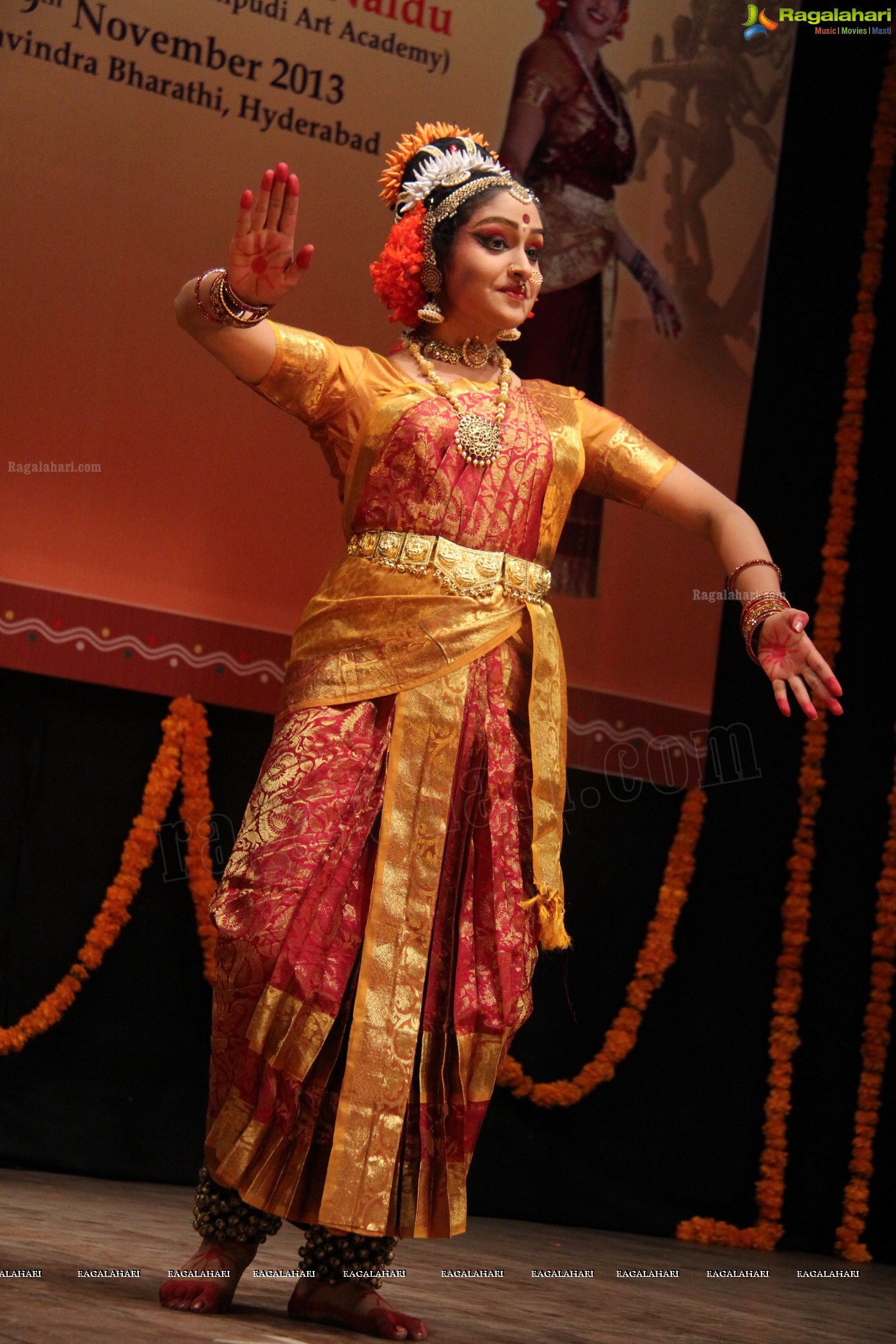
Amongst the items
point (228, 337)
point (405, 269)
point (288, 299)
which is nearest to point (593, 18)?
point (288, 299)

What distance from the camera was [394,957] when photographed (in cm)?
230

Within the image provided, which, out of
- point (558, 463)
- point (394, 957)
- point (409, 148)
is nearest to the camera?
point (394, 957)

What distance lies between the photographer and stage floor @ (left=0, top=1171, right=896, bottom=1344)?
2.06m

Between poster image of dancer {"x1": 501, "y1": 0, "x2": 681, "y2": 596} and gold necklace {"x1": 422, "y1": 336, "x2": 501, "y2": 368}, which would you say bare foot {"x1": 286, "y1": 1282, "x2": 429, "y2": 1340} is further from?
poster image of dancer {"x1": 501, "y1": 0, "x2": 681, "y2": 596}

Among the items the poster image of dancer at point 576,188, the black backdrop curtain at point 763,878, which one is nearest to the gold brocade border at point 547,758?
the black backdrop curtain at point 763,878

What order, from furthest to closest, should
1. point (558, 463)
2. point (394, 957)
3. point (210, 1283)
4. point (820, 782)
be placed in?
1. point (820, 782)
2. point (558, 463)
3. point (394, 957)
4. point (210, 1283)

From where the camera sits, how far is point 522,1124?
3.94m

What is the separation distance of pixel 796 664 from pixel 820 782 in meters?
1.86

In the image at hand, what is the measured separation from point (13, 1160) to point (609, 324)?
2.44 m

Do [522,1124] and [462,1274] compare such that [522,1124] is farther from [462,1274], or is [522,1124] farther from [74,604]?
[74,604]

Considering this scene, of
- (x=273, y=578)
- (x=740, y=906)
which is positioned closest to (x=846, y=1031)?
(x=740, y=906)

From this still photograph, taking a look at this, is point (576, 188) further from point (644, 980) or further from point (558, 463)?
point (644, 980)

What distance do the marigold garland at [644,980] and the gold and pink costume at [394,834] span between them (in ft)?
5.19

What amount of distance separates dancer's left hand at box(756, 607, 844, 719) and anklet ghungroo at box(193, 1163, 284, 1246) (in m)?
1.05
